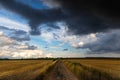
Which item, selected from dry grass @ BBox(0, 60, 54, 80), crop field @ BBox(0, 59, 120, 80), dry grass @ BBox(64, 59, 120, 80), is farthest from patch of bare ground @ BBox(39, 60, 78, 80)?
dry grass @ BBox(0, 60, 54, 80)

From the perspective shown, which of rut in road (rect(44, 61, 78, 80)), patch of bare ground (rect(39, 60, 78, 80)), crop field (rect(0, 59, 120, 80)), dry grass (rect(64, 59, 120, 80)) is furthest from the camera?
dry grass (rect(64, 59, 120, 80))

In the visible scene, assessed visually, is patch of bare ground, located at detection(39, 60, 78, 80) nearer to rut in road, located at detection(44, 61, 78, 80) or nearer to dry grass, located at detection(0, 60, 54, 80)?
rut in road, located at detection(44, 61, 78, 80)

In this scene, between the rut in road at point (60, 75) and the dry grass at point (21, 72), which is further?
the dry grass at point (21, 72)

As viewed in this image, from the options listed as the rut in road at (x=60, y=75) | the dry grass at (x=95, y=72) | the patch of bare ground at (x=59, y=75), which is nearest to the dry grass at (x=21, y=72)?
the patch of bare ground at (x=59, y=75)

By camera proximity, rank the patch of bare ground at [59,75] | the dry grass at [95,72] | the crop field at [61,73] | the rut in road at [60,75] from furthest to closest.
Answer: the dry grass at [95,72] < the crop field at [61,73] < the patch of bare ground at [59,75] < the rut in road at [60,75]

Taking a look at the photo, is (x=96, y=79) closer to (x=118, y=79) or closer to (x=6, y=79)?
(x=118, y=79)

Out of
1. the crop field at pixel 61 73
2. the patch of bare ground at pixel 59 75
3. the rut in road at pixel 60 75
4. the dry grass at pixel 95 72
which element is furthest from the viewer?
the dry grass at pixel 95 72

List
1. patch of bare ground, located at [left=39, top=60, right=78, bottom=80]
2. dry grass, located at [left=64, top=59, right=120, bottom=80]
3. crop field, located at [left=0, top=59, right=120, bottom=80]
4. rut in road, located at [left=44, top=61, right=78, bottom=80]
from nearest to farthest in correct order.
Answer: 1. rut in road, located at [left=44, top=61, right=78, bottom=80]
2. patch of bare ground, located at [left=39, top=60, right=78, bottom=80]
3. crop field, located at [left=0, top=59, right=120, bottom=80]
4. dry grass, located at [left=64, top=59, right=120, bottom=80]

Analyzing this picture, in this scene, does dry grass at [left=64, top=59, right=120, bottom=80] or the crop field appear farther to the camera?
dry grass at [left=64, top=59, right=120, bottom=80]

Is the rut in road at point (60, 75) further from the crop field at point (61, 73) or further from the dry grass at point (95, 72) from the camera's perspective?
the dry grass at point (95, 72)

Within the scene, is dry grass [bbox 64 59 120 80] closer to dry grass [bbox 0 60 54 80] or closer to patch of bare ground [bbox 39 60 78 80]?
patch of bare ground [bbox 39 60 78 80]

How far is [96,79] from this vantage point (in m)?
29.9

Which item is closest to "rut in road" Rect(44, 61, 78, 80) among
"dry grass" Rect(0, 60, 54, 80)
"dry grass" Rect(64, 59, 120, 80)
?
"dry grass" Rect(64, 59, 120, 80)

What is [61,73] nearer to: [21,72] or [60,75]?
[60,75]
